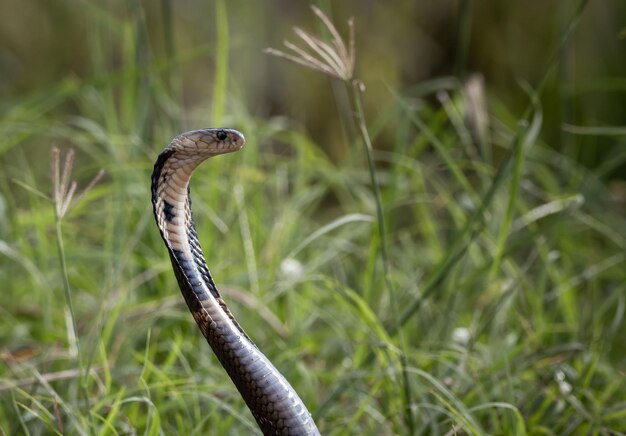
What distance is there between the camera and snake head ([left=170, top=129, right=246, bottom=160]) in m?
1.38

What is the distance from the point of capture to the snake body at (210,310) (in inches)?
55.4

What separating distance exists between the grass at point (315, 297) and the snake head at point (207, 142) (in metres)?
0.50

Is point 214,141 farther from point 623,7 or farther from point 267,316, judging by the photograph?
point 623,7

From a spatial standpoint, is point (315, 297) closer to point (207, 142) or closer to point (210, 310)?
point (210, 310)

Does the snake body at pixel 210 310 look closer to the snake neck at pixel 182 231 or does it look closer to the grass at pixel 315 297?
the snake neck at pixel 182 231

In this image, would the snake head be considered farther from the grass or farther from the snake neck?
the grass

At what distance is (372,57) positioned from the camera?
23.3ft

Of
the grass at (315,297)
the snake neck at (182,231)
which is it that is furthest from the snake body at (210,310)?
the grass at (315,297)

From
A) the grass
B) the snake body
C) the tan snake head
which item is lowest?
the grass

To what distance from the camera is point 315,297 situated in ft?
9.26

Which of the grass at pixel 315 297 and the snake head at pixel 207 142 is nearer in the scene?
the snake head at pixel 207 142

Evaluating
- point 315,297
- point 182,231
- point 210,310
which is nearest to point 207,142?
point 182,231

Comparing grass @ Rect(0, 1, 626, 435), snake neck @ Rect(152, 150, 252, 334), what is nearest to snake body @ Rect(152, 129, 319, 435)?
snake neck @ Rect(152, 150, 252, 334)

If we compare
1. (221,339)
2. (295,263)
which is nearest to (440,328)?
(295,263)
